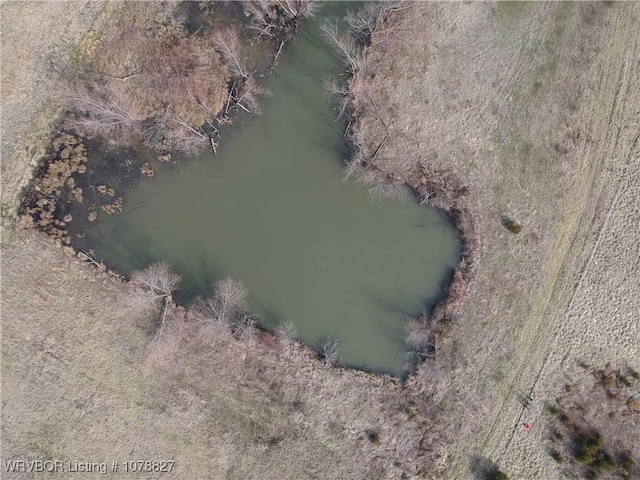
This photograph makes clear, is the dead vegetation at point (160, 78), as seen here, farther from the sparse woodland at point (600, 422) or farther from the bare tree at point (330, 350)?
the sparse woodland at point (600, 422)

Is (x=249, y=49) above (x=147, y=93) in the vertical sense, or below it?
above

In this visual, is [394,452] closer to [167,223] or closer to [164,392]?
[164,392]

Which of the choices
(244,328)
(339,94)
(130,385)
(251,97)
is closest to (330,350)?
(244,328)

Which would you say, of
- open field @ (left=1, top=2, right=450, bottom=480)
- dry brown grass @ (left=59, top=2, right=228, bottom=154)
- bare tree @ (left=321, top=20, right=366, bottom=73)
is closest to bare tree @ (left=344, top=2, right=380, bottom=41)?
bare tree @ (left=321, top=20, right=366, bottom=73)

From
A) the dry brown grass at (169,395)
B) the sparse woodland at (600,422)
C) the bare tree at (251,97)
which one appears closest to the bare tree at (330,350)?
the dry brown grass at (169,395)

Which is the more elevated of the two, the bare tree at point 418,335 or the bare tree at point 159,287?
the bare tree at point 418,335

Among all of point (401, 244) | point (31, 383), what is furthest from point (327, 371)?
point (31, 383)

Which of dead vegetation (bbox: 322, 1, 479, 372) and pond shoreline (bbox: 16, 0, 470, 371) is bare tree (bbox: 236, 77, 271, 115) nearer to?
pond shoreline (bbox: 16, 0, 470, 371)

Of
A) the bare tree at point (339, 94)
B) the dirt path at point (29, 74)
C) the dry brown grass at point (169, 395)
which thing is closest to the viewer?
the dry brown grass at point (169, 395)
